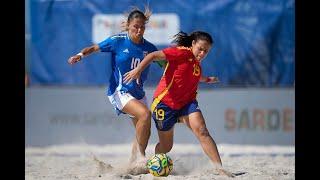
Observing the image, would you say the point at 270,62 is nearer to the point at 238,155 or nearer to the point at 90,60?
the point at 238,155

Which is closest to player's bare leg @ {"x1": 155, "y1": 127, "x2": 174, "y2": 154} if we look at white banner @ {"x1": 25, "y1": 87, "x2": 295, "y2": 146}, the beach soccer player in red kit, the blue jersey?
the beach soccer player in red kit

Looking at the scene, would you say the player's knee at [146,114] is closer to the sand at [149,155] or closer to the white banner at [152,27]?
the sand at [149,155]

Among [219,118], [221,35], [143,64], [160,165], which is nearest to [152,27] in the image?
[221,35]

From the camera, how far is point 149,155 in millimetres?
7637

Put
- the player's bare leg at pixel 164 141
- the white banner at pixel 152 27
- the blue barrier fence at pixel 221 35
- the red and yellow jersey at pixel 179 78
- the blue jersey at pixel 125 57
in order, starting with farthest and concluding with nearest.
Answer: the blue barrier fence at pixel 221 35 → the white banner at pixel 152 27 → the blue jersey at pixel 125 57 → the player's bare leg at pixel 164 141 → the red and yellow jersey at pixel 179 78

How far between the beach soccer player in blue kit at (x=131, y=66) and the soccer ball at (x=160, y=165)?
260 millimetres

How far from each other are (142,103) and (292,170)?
74.6 inches

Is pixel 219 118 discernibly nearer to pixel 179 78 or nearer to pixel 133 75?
pixel 179 78

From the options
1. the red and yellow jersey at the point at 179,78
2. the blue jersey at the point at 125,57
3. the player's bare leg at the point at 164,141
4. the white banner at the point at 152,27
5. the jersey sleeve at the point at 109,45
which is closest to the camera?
the red and yellow jersey at the point at 179,78

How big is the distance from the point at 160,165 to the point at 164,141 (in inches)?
14.2

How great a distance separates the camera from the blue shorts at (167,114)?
23.9 ft

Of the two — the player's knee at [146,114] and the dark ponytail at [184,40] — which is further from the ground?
the dark ponytail at [184,40]

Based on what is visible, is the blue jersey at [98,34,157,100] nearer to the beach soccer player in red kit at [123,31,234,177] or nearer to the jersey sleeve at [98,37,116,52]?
the jersey sleeve at [98,37,116,52]

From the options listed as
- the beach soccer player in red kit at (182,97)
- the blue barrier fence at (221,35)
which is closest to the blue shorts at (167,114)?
the beach soccer player in red kit at (182,97)
